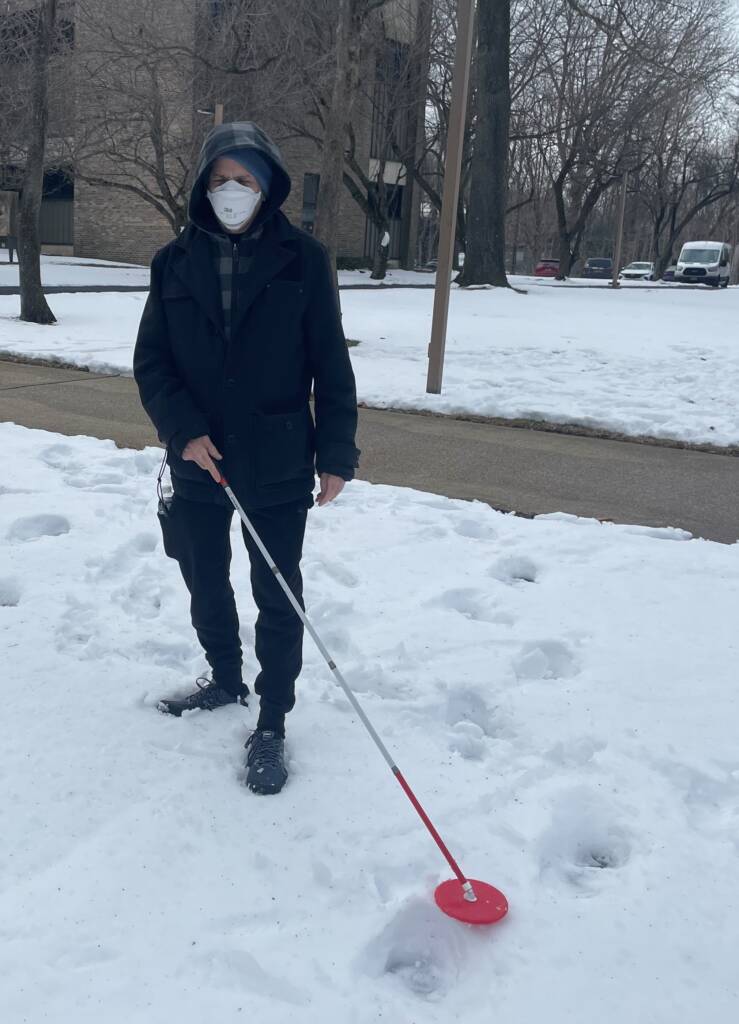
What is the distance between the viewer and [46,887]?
2402 millimetres

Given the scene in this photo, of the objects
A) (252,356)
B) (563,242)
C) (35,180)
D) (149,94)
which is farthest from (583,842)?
(563,242)

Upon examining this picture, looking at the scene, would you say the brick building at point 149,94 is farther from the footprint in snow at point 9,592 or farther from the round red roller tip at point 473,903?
the round red roller tip at point 473,903

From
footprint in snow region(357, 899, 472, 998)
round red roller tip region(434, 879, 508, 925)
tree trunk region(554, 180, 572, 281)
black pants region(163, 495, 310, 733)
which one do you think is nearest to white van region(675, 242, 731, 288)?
tree trunk region(554, 180, 572, 281)

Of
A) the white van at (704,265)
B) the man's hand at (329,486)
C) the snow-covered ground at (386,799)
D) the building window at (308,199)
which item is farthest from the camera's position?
the white van at (704,265)

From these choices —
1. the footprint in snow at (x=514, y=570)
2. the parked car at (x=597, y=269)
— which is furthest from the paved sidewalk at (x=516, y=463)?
the parked car at (x=597, y=269)

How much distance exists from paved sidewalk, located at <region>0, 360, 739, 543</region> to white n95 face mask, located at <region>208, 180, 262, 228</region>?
3.26m

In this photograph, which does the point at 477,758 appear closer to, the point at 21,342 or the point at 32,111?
the point at 21,342

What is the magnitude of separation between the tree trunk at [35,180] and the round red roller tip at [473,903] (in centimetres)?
1265

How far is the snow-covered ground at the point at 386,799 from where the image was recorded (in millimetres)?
2170

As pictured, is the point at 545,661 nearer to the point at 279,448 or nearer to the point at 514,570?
the point at 514,570

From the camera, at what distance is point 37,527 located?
4996 mm

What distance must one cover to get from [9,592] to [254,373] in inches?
77.4

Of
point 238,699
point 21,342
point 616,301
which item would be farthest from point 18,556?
point 616,301

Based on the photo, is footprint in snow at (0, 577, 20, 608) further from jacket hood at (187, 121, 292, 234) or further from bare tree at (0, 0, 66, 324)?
bare tree at (0, 0, 66, 324)
